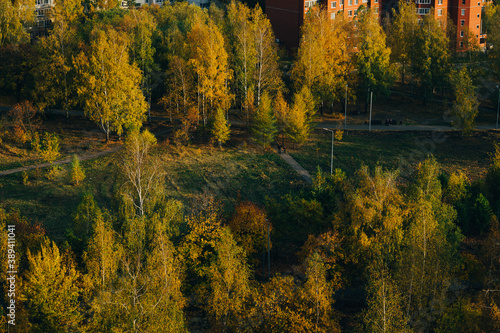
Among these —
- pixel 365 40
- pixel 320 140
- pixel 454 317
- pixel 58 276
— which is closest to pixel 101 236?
pixel 58 276

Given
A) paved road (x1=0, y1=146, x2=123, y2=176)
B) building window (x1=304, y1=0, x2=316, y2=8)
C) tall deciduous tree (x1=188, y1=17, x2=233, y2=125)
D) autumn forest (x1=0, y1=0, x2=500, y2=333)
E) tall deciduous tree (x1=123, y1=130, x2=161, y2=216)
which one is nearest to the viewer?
autumn forest (x1=0, y1=0, x2=500, y2=333)

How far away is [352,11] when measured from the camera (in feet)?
285

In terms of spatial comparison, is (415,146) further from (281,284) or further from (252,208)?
(281,284)

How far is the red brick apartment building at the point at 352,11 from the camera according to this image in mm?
82375

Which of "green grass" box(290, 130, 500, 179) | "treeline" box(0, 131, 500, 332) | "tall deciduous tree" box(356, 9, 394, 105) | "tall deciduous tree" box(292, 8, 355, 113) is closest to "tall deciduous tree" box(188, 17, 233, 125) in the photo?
"tall deciduous tree" box(292, 8, 355, 113)

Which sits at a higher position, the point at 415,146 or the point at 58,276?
the point at 415,146

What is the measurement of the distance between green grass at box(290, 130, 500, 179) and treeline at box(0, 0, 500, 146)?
1825 mm

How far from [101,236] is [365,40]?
45336mm

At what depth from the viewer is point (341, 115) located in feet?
227

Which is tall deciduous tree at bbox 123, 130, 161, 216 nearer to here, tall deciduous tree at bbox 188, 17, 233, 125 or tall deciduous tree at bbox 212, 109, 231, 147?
tall deciduous tree at bbox 212, 109, 231, 147

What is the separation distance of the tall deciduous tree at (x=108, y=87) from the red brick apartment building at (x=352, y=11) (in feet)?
94.5

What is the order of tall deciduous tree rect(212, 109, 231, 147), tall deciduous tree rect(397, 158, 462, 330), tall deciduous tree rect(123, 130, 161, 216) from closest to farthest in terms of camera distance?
1. tall deciduous tree rect(397, 158, 462, 330)
2. tall deciduous tree rect(123, 130, 161, 216)
3. tall deciduous tree rect(212, 109, 231, 147)

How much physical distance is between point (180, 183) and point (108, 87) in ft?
44.3

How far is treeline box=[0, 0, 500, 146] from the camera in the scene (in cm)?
5944
